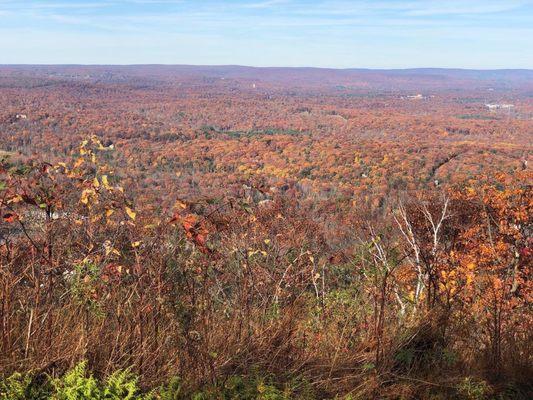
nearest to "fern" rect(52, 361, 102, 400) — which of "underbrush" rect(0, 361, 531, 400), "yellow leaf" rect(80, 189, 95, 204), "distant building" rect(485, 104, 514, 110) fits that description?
"underbrush" rect(0, 361, 531, 400)

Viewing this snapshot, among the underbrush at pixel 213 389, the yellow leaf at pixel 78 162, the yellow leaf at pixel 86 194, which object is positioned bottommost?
the underbrush at pixel 213 389

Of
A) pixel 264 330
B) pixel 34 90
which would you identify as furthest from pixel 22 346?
pixel 34 90

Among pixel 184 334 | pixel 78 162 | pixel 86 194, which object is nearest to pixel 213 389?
pixel 184 334

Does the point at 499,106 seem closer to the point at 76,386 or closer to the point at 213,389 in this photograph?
the point at 213,389

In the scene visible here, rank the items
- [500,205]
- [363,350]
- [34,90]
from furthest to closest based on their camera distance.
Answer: [34,90]
[500,205]
[363,350]

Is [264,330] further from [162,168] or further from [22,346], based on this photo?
[162,168]

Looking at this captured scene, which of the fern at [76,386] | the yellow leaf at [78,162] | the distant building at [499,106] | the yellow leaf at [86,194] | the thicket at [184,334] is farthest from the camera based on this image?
the distant building at [499,106]

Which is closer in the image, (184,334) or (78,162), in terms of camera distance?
(184,334)

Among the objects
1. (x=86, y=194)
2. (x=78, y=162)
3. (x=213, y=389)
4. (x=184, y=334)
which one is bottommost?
(x=213, y=389)

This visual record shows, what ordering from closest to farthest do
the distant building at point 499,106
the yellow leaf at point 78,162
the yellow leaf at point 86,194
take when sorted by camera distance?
the yellow leaf at point 86,194 → the yellow leaf at point 78,162 → the distant building at point 499,106

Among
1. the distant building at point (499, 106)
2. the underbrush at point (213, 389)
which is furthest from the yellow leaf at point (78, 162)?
the distant building at point (499, 106)

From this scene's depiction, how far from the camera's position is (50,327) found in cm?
211

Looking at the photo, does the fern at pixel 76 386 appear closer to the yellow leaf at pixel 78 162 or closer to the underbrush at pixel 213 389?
the underbrush at pixel 213 389

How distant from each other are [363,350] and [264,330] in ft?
1.76
